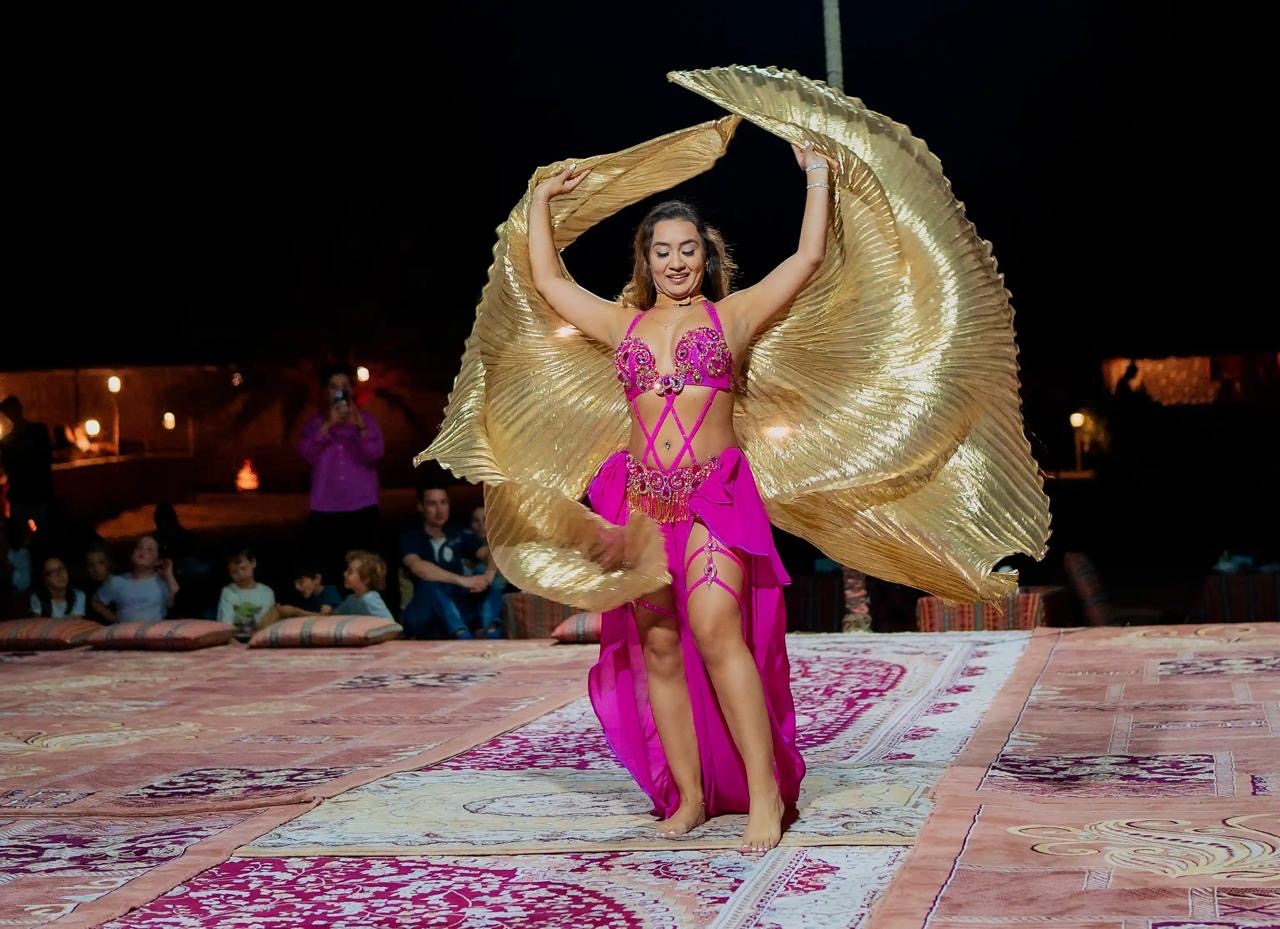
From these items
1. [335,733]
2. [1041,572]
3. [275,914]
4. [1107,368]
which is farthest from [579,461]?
[1107,368]

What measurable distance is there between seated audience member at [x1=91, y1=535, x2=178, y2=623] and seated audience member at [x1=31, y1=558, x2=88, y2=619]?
147 millimetres

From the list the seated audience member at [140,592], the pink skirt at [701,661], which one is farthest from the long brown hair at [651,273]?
the seated audience member at [140,592]

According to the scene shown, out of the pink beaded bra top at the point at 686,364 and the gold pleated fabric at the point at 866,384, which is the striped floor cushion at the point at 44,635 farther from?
the pink beaded bra top at the point at 686,364

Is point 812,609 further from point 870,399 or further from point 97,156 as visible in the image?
point 97,156

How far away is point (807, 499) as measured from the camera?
14.0 ft

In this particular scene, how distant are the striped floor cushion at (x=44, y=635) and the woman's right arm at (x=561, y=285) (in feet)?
15.6

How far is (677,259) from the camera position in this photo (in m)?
4.04

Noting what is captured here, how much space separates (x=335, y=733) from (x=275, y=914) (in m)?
2.49

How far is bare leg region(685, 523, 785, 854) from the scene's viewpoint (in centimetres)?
389

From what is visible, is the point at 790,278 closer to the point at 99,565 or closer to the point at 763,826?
the point at 763,826

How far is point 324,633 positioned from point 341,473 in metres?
1.12

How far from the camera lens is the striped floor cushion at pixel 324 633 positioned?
8.02 m

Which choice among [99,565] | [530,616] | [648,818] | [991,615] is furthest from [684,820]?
[99,565]

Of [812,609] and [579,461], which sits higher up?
[579,461]
